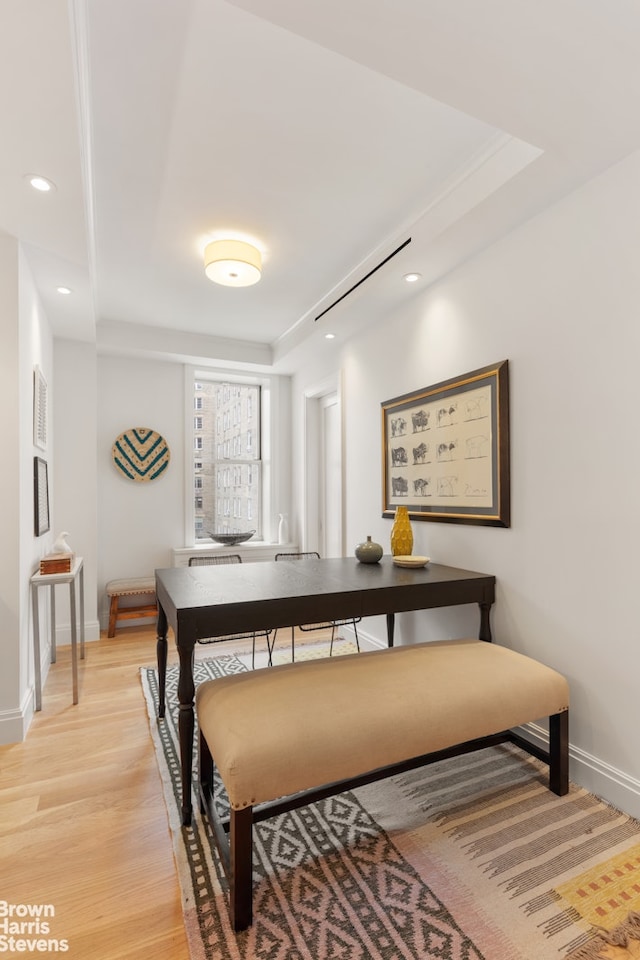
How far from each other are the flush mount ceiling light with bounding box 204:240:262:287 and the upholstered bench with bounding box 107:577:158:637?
2731mm

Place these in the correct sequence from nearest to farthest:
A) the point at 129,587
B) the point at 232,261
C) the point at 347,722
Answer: the point at 347,722 < the point at 232,261 < the point at 129,587

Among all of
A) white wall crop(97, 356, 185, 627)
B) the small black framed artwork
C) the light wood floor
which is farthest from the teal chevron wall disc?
the light wood floor

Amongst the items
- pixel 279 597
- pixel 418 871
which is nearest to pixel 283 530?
pixel 279 597

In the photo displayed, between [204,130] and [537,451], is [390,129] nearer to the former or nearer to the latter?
[204,130]

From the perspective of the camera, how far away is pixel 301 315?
396cm

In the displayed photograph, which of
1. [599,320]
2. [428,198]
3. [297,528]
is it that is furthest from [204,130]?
[297,528]

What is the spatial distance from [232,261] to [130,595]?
3.06m

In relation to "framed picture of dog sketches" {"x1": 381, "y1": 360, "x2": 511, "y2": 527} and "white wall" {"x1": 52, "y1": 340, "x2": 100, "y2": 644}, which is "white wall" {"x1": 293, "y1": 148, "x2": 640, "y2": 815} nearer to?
"framed picture of dog sketches" {"x1": 381, "y1": 360, "x2": 511, "y2": 527}

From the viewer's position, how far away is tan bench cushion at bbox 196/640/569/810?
135 centimetres

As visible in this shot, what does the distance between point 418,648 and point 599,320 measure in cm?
157

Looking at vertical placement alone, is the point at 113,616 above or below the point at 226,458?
below

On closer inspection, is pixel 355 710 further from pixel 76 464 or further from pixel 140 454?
pixel 140 454

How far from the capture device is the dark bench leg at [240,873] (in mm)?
1302

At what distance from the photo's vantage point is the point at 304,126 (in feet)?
6.19
